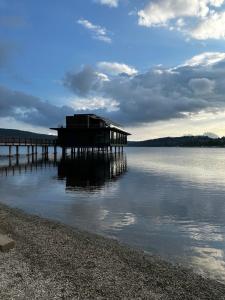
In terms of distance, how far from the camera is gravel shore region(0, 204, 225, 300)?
7668mm

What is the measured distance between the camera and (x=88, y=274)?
8773mm

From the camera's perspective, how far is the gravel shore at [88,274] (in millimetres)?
7668

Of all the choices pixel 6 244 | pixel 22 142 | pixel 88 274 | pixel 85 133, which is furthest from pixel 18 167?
pixel 88 274

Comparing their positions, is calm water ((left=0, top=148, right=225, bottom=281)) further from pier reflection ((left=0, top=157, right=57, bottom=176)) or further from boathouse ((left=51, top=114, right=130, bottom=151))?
boathouse ((left=51, top=114, right=130, bottom=151))

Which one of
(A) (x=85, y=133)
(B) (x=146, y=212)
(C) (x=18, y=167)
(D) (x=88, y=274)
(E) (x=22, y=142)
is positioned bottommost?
(B) (x=146, y=212)

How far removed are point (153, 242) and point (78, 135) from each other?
62.6m

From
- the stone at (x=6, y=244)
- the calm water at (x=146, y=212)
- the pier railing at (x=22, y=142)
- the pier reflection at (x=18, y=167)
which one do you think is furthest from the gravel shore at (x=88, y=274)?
the pier railing at (x=22, y=142)

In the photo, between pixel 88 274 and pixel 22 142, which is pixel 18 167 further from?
pixel 88 274

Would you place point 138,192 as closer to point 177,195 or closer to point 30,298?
point 177,195

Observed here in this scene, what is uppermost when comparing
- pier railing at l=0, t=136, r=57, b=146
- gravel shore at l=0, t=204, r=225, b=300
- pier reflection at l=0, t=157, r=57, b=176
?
pier railing at l=0, t=136, r=57, b=146

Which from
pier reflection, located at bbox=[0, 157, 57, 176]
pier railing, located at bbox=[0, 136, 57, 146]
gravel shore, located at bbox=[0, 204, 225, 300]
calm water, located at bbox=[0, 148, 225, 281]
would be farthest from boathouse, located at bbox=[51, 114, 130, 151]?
gravel shore, located at bbox=[0, 204, 225, 300]

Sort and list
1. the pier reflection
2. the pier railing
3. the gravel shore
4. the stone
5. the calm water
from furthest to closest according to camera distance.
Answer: the pier railing
the pier reflection
the calm water
the stone
the gravel shore

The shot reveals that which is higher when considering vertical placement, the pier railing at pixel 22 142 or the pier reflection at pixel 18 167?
the pier railing at pixel 22 142

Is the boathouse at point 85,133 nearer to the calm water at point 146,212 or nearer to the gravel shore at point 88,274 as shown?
the calm water at point 146,212
